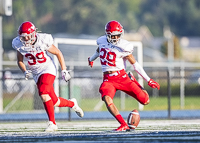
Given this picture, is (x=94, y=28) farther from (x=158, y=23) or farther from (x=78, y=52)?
(x=78, y=52)

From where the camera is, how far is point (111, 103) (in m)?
7.54

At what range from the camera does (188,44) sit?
74188 millimetres

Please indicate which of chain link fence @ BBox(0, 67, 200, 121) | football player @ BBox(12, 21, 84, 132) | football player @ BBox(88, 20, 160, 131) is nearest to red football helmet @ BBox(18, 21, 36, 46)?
football player @ BBox(12, 21, 84, 132)

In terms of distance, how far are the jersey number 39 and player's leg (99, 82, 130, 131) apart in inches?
37.1

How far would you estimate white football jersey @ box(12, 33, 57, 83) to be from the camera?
25.3 ft

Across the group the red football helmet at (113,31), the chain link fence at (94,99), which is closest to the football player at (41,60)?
the red football helmet at (113,31)

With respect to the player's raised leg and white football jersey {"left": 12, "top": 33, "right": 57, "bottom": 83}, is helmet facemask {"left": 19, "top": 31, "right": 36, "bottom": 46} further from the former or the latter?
the player's raised leg

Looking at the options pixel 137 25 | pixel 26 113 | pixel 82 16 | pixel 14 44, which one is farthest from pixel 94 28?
pixel 14 44

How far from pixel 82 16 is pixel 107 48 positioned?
164 ft

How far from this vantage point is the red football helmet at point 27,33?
24.7 ft

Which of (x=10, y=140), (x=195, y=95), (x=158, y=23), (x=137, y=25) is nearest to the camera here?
(x=10, y=140)

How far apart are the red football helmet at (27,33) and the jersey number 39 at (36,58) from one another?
0.23 m

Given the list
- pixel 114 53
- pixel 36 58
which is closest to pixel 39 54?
pixel 36 58

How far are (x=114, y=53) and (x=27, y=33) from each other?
4.05ft
